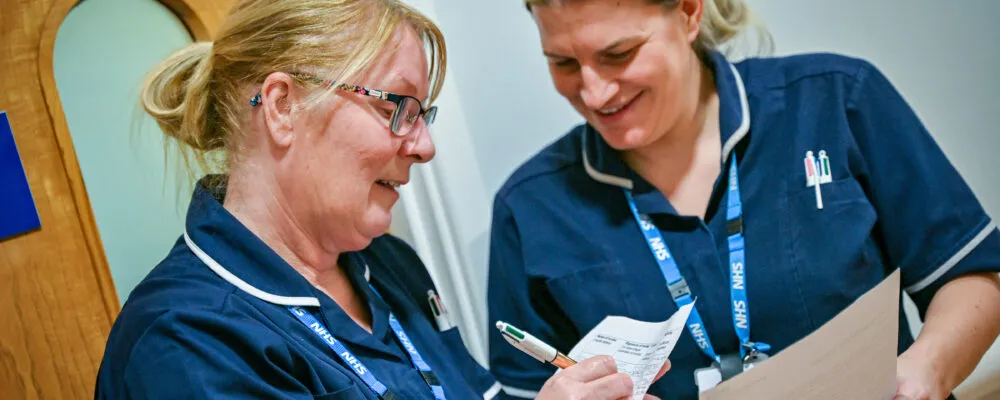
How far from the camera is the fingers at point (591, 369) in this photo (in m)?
1.47

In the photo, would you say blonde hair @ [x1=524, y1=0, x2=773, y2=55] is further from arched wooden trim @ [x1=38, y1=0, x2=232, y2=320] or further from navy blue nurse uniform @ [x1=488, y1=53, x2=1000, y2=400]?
arched wooden trim @ [x1=38, y1=0, x2=232, y2=320]

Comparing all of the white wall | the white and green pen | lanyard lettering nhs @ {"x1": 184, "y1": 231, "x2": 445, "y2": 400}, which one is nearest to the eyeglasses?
lanyard lettering nhs @ {"x1": 184, "y1": 231, "x2": 445, "y2": 400}

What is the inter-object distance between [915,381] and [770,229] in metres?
0.40

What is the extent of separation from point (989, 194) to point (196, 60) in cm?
224

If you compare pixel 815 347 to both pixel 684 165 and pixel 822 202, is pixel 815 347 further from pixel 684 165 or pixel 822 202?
pixel 684 165

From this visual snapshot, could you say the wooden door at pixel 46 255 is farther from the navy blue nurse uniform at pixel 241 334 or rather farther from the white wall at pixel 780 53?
the white wall at pixel 780 53

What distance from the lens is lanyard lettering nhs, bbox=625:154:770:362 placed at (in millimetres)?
1769

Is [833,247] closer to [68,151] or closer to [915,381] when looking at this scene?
[915,381]

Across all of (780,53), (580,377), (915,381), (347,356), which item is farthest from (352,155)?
(780,53)

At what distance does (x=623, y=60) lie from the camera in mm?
1765

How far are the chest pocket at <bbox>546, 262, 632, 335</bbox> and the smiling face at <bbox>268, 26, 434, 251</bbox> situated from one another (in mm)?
460

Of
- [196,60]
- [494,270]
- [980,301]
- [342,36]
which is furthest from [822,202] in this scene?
[196,60]

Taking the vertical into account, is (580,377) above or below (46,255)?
below

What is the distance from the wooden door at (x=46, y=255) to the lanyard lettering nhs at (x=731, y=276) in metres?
1.14
